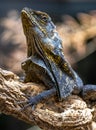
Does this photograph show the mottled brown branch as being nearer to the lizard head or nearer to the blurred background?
the lizard head

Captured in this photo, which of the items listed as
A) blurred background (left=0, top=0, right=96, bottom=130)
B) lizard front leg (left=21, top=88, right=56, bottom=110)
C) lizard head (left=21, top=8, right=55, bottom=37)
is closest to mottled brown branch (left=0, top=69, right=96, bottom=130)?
lizard front leg (left=21, top=88, right=56, bottom=110)

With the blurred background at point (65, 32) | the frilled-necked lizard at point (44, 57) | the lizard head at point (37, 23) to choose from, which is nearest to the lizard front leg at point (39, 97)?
the frilled-necked lizard at point (44, 57)

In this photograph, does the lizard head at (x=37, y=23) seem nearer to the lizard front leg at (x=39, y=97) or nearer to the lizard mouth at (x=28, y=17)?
the lizard mouth at (x=28, y=17)

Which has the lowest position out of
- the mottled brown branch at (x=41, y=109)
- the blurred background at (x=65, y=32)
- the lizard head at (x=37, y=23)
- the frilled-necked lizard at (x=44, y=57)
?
the mottled brown branch at (x=41, y=109)

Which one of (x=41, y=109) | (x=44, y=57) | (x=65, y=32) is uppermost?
(x=65, y=32)

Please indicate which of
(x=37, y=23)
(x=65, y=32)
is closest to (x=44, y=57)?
(x=37, y=23)

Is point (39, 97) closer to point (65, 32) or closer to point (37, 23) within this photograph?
point (37, 23)
